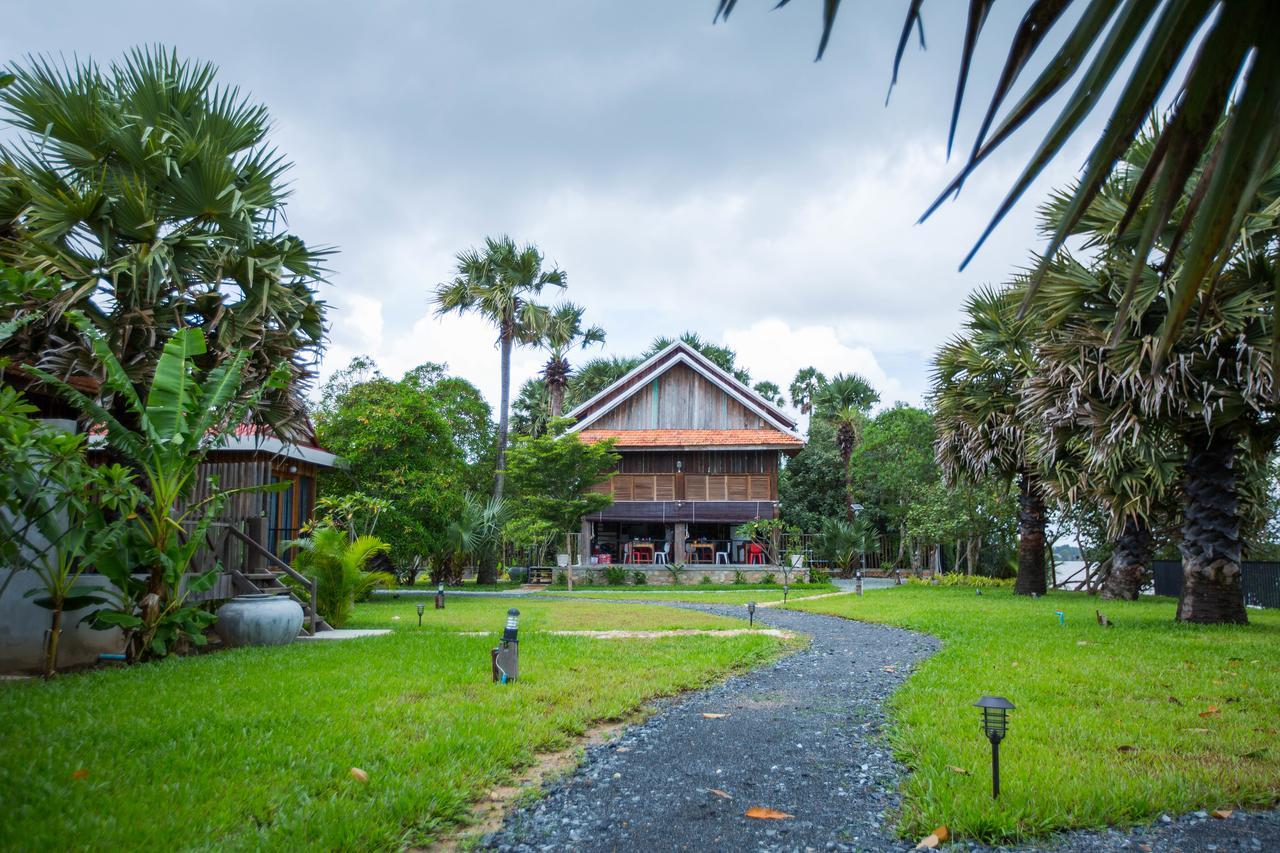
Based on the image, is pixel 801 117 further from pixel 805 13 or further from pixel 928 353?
pixel 928 353

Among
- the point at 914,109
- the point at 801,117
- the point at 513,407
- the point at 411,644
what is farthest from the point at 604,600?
the point at 513,407

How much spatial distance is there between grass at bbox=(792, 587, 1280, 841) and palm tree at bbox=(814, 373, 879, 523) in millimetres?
24086

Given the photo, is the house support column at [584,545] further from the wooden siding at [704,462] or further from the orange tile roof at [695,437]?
the orange tile roof at [695,437]

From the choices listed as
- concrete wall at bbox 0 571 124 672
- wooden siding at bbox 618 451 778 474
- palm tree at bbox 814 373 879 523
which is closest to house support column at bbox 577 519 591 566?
wooden siding at bbox 618 451 778 474

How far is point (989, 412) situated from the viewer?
19766 millimetres

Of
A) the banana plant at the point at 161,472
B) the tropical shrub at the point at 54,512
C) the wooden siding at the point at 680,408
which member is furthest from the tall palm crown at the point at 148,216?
the wooden siding at the point at 680,408

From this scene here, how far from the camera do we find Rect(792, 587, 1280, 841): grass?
3979mm

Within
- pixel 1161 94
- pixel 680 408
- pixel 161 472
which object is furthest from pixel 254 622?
pixel 680 408

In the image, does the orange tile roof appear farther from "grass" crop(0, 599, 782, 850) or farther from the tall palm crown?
"grass" crop(0, 599, 782, 850)

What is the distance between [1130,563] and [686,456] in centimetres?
1448

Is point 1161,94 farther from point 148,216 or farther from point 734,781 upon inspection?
point 148,216

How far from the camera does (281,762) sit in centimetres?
445

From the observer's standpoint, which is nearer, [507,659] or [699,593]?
[507,659]

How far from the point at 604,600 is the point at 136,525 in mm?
13034
